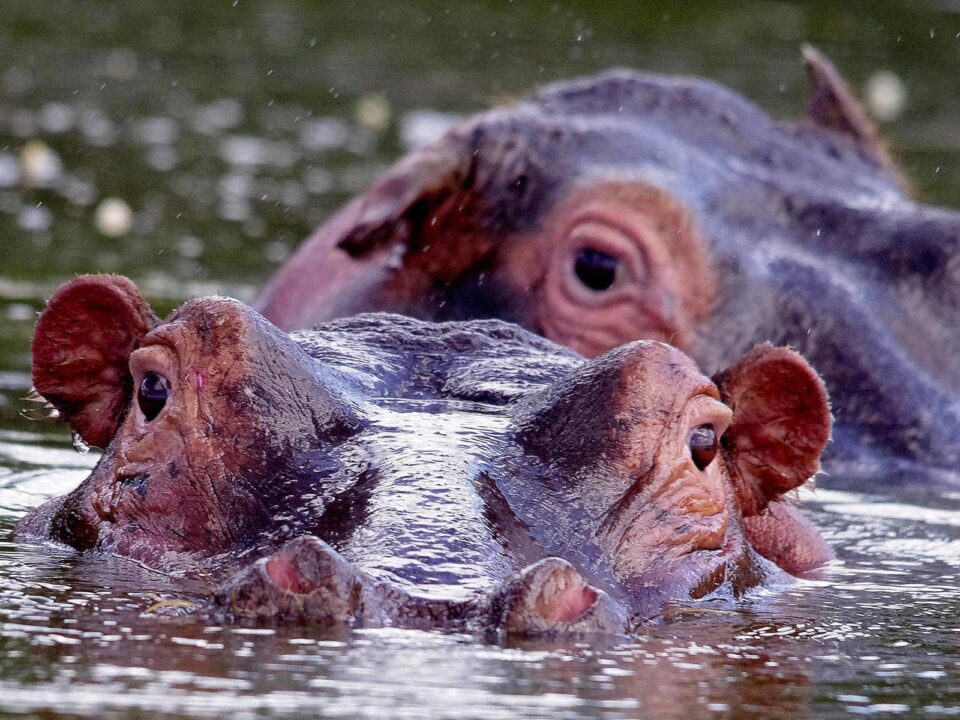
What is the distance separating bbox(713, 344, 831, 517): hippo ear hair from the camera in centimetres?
482

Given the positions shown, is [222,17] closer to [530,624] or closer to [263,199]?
[263,199]

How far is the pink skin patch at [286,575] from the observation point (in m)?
3.63

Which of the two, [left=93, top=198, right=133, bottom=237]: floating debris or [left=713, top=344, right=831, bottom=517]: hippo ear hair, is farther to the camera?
[left=93, top=198, right=133, bottom=237]: floating debris

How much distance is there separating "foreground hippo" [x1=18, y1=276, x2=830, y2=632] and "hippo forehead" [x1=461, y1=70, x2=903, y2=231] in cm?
266

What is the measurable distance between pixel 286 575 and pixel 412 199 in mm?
3895

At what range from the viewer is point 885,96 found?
15703 millimetres

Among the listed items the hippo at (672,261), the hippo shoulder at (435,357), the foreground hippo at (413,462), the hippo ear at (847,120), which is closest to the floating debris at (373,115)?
the hippo ear at (847,120)

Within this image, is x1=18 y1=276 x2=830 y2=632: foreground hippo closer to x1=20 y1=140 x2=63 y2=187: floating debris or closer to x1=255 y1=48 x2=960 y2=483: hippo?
x1=255 y1=48 x2=960 y2=483: hippo

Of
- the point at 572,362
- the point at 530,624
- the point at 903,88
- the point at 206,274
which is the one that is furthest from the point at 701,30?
the point at 530,624

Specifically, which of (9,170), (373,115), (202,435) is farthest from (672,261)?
(373,115)

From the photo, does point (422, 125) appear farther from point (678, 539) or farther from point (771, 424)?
point (678, 539)

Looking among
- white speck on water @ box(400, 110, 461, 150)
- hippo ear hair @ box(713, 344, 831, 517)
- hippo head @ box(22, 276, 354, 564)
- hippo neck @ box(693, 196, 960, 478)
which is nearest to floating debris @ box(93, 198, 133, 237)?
white speck on water @ box(400, 110, 461, 150)

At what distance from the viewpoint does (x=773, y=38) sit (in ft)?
59.6

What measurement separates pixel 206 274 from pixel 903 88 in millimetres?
7818
